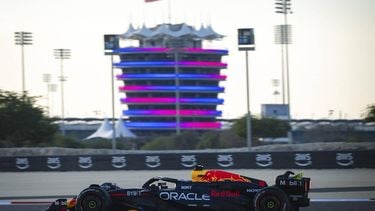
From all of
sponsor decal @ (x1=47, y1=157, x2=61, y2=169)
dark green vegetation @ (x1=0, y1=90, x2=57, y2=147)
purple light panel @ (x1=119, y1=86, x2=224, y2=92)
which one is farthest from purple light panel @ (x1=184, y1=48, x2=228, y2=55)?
sponsor decal @ (x1=47, y1=157, x2=61, y2=169)

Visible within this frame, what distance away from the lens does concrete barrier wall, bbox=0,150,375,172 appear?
920 inches

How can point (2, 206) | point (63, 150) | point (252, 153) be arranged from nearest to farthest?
point (2, 206) < point (252, 153) < point (63, 150)

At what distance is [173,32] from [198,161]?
77.0m

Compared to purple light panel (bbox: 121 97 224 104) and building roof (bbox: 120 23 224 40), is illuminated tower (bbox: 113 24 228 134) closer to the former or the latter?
purple light panel (bbox: 121 97 224 104)

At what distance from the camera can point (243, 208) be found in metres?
10.9

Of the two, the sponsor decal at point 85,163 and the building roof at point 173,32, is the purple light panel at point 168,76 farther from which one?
the sponsor decal at point 85,163

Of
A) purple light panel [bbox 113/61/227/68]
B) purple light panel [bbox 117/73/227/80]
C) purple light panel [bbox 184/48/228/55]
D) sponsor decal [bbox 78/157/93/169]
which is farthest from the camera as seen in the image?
purple light panel [bbox 184/48/228/55]

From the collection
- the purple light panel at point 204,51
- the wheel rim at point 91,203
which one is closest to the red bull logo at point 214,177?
the wheel rim at point 91,203

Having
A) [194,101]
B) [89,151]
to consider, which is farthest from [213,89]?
[89,151]

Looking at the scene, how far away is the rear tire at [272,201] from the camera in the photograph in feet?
34.9

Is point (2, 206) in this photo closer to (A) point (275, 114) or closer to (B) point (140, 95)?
(A) point (275, 114)

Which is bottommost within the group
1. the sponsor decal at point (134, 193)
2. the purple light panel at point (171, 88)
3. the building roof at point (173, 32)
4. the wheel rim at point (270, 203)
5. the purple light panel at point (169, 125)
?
the purple light panel at point (169, 125)

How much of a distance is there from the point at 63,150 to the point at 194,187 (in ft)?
75.1

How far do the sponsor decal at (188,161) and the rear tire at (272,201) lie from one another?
13503 millimetres
